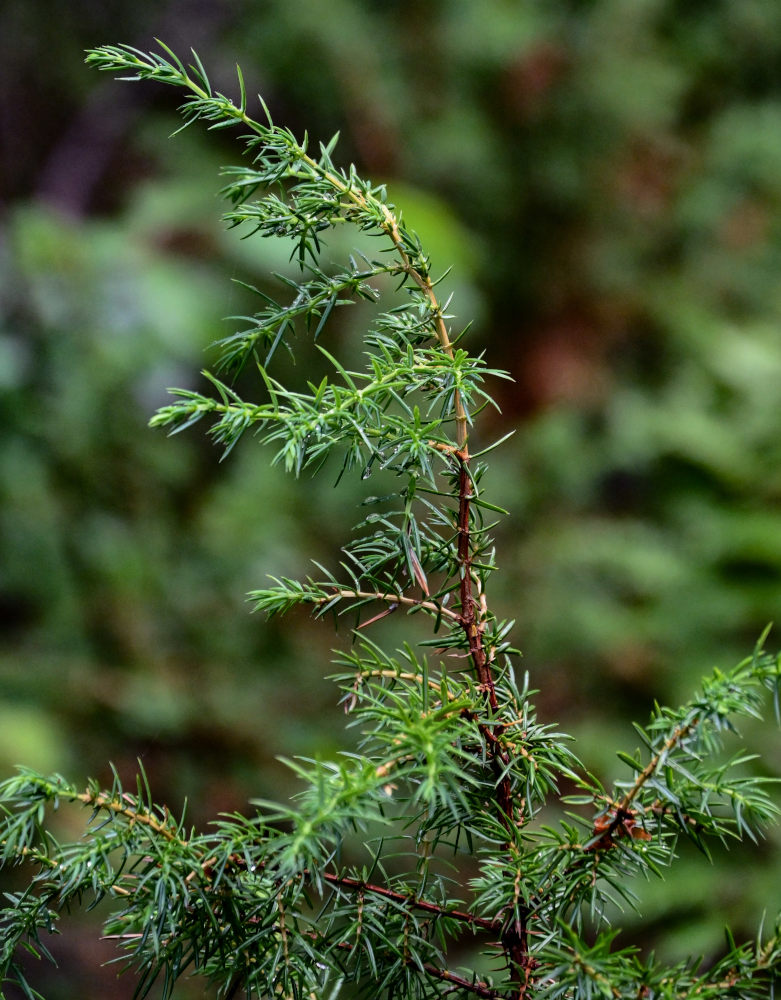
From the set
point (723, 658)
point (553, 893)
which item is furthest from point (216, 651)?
point (553, 893)

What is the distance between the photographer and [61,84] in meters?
2.79

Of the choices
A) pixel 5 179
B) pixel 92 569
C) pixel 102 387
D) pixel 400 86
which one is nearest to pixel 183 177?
pixel 5 179

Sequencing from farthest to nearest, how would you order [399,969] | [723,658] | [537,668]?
[537,668]
[723,658]
[399,969]

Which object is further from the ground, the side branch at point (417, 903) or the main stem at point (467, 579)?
the main stem at point (467, 579)

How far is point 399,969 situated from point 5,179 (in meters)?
2.75

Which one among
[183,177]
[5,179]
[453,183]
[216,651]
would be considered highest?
[453,183]

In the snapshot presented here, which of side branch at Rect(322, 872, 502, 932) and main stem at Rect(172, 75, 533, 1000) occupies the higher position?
main stem at Rect(172, 75, 533, 1000)

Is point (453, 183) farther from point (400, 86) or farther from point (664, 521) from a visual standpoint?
point (664, 521)

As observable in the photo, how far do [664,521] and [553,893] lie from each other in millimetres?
2233

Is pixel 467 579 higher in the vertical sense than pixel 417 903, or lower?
higher

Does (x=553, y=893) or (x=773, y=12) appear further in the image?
(x=773, y=12)

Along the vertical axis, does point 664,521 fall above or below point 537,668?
above

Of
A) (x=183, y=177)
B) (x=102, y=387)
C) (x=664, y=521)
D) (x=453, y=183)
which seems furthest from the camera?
(x=453, y=183)

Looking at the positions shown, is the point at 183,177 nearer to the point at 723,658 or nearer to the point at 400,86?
the point at 400,86
